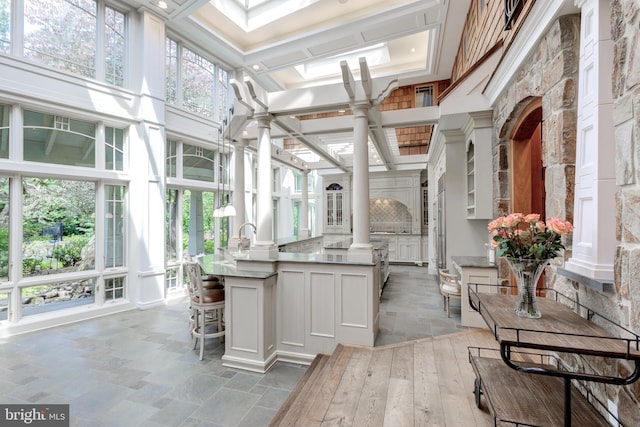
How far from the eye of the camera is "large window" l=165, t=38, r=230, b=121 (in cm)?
571

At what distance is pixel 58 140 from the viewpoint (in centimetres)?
426

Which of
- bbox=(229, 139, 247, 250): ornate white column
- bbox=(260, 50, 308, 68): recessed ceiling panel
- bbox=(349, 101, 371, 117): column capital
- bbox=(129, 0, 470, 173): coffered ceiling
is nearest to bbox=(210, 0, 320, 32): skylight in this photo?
bbox=(129, 0, 470, 173): coffered ceiling

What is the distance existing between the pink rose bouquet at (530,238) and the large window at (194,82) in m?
6.06

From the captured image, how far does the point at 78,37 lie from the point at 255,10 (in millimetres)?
3084

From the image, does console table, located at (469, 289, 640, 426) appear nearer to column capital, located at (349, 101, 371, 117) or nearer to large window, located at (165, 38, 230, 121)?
column capital, located at (349, 101, 371, 117)

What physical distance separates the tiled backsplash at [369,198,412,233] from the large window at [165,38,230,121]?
5.31m

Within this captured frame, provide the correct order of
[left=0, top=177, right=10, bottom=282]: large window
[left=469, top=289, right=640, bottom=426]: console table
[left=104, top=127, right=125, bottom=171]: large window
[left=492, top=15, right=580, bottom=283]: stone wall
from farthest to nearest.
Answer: [left=104, top=127, right=125, bottom=171]: large window
[left=0, top=177, right=10, bottom=282]: large window
[left=492, top=15, right=580, bottom=283]: stone wall
[left=469, top=289, right=640, bottom=426]: console table

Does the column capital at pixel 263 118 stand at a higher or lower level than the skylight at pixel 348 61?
lower

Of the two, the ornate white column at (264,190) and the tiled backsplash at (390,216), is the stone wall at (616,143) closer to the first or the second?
the ornate white column at (264,190)

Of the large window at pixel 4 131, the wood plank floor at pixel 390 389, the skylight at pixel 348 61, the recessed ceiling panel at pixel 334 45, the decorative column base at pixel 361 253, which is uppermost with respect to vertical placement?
the skylight at pixel 348 61

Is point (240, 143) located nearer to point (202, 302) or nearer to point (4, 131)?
point (202, 302)

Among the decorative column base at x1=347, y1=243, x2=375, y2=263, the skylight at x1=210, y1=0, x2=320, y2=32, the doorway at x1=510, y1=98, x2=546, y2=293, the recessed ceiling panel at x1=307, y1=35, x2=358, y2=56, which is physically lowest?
the decorative column base at x1=347, y1=243, x2=375, y2=263

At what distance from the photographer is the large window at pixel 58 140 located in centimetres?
400

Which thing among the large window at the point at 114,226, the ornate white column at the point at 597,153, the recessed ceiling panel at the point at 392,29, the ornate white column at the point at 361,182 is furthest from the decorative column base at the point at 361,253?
the recessed ceiling panel at the point at 392,29
